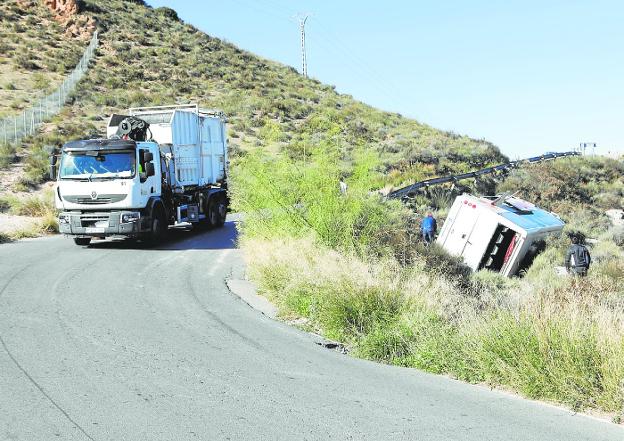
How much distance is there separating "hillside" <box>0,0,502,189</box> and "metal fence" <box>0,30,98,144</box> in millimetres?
761

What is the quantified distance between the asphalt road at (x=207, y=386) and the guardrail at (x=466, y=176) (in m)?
13.8

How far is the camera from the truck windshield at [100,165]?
16797 millimetres

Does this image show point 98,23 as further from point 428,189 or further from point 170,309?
point 170,309

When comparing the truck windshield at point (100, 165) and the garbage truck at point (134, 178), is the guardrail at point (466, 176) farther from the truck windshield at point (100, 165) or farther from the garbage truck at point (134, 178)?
the truck windshield at point (100, 165)

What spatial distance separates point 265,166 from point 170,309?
4.74 m

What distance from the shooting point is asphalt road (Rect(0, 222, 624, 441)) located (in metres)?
5.76

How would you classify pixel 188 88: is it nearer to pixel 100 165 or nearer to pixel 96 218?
pixel 100 165

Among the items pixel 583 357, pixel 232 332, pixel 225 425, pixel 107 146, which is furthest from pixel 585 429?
pixel 107 146

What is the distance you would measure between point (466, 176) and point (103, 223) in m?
17.6

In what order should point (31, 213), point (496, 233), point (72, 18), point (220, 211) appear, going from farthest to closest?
1. point (72, 18)
2. point (31, 213)
3. point (220, 211)
4. point (496, 233)

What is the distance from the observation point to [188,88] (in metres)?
54.6

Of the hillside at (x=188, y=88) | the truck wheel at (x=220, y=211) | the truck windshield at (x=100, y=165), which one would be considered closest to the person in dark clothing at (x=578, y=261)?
the truck windshield at (x=100, y=165)

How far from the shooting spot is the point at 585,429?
5906mm

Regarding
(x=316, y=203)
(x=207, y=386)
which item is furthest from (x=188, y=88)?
(x=207, y=386)
